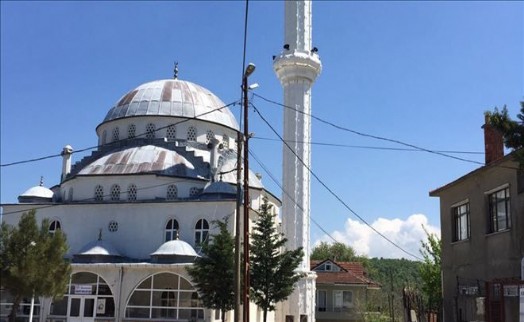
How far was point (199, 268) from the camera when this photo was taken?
25.2m

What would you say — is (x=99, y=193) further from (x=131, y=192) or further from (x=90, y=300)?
(x=90, y=300)

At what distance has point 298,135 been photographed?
115 ft

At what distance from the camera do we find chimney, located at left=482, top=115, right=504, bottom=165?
65.1 ft

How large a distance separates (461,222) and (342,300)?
79.5 ft

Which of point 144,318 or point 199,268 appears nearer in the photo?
point 199,268

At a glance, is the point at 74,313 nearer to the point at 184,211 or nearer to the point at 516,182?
the point at 184,211

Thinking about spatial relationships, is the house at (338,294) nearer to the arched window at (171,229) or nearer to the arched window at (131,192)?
the arched window at (171,229)

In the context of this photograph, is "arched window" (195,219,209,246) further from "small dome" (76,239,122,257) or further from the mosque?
"small dome" (76,239,122,257)

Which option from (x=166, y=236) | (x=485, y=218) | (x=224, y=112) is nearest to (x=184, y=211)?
(x=166, y=236)

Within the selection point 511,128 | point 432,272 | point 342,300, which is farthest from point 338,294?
point 511,128

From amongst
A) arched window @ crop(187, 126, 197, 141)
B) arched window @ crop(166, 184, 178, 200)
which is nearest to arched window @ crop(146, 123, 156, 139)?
arched window @ crop(187, 126, 197, 141)

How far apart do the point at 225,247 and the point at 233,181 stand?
41.7ft

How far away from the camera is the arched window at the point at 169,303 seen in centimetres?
2988

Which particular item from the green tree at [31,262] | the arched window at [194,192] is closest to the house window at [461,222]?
the green tree at [31,262]
